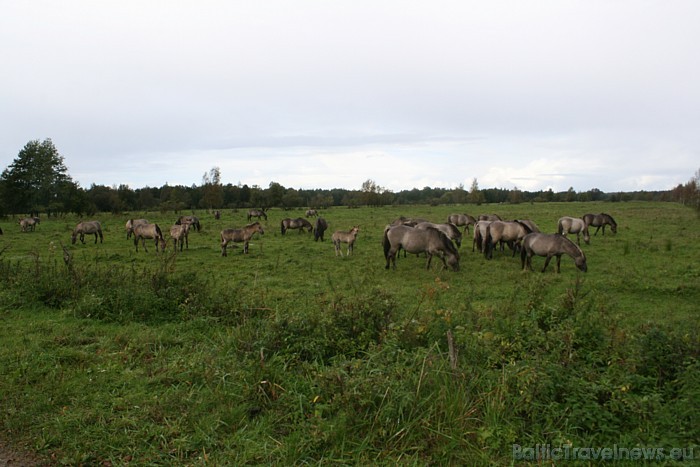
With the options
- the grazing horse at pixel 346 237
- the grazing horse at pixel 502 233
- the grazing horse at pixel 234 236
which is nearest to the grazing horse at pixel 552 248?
the grazing horse at pixel 502 233

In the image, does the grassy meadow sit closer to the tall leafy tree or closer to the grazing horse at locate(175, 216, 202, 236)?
the grazing horse at locate(175, 216, 202, 236)

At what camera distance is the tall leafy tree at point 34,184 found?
44.1 m

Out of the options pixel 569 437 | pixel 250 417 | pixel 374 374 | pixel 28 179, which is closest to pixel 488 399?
pixel 569 437

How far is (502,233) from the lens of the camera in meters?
16.0

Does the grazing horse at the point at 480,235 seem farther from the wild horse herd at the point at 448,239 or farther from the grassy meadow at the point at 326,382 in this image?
the grassy meadow at the point at 326,382

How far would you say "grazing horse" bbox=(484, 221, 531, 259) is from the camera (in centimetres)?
1588

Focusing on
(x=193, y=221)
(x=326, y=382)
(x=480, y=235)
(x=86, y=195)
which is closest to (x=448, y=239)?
(x=480, y=235)

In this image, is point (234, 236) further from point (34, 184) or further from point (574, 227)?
point (34, 184)

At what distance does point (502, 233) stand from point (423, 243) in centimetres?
439

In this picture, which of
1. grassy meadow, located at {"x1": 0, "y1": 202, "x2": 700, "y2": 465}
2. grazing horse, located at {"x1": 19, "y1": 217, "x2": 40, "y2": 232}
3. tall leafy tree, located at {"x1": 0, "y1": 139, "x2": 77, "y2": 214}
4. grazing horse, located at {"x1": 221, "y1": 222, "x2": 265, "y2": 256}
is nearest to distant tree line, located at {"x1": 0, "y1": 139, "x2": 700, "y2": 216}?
tall leafy tree, located at {"x1": 0, "y1": 139, "x2": 77, "y2": 214}

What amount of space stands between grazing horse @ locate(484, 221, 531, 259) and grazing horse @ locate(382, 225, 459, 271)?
279 centimetres

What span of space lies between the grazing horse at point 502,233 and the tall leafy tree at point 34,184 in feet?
150

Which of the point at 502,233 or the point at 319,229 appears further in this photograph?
the point at 319,229

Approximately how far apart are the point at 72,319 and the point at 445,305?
7.19m
